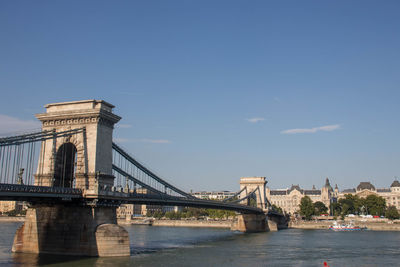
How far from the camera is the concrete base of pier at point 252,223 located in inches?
4227

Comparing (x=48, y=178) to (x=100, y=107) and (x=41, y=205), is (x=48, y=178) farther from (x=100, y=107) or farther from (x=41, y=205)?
(x=100, y=107)

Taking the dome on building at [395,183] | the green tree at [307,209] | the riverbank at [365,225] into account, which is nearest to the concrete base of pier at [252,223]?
the riverbank at [365,225]

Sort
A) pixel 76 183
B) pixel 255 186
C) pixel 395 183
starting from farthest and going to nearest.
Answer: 1. pixel 395 183
2. pixel 255 186
3. pixel 76 183

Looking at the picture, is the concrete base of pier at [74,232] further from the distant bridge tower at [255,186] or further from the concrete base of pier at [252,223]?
the distant bridge tower at [255,186]

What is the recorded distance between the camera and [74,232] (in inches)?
1614

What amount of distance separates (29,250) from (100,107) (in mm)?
16604

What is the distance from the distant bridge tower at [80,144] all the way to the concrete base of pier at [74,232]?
2.92 meters

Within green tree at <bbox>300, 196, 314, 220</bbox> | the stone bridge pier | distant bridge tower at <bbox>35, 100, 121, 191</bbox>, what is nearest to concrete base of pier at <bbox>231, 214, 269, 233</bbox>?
green tree at <bbox>300, 196, 314, 220</bbox>

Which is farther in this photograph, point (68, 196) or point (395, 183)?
point (395, 183)

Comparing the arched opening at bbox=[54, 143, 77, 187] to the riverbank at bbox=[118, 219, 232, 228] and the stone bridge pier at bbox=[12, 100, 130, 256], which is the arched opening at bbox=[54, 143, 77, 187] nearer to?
the stone bridge pier at bbox=[12, 100, 130, 256]

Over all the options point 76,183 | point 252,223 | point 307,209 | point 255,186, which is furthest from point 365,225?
point 76,183

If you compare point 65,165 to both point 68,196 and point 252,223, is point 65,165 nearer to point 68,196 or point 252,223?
point 68,196

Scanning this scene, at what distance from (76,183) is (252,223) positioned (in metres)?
72.3

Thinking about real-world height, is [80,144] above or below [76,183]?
above
